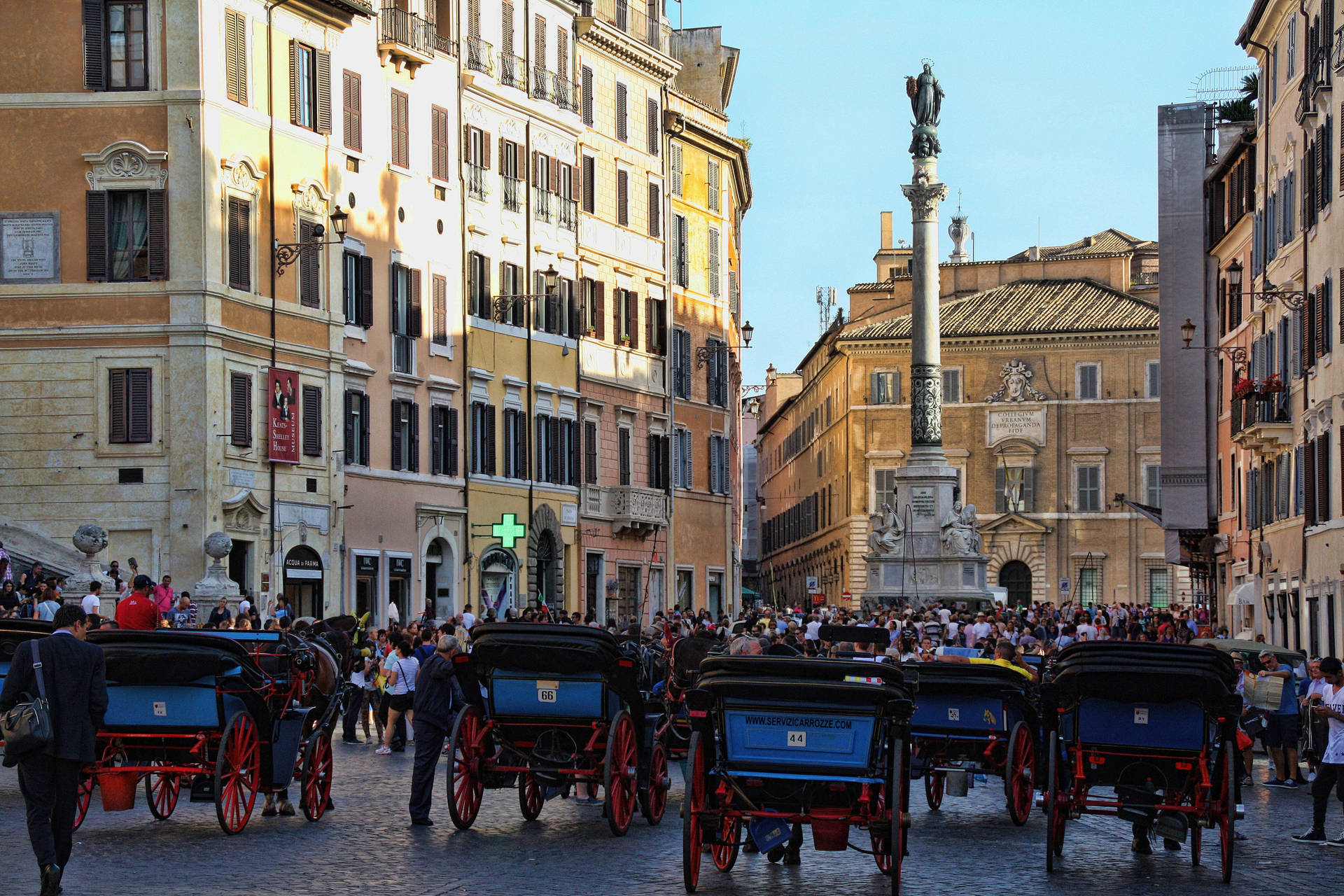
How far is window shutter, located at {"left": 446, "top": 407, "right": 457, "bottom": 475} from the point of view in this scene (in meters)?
44.6

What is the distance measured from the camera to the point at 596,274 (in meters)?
52.0

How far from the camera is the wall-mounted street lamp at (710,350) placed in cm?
5959

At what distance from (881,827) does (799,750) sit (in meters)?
0.66

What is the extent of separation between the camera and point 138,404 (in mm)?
35469

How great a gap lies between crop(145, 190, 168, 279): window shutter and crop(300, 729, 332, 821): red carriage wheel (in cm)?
2032

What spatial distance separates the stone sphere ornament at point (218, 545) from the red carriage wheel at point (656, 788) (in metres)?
18.2

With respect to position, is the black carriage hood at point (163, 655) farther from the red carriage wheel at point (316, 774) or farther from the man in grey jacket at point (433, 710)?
the man in grey jacket at point (433, 710)

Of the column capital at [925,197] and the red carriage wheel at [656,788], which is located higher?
the column capital at [925,197]

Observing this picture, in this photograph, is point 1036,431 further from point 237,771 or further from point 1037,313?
point 237,771

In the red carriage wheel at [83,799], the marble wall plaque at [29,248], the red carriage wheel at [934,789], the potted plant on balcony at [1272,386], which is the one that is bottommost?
the red carriage wheel at [934,789]

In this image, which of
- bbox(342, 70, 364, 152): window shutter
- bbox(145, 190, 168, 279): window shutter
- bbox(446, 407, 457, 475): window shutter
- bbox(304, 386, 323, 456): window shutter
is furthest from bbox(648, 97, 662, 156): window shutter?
bbox(145, 190, 168, 279): window shutter

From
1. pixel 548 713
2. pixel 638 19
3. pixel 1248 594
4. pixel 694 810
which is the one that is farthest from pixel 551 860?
pixel 638 19

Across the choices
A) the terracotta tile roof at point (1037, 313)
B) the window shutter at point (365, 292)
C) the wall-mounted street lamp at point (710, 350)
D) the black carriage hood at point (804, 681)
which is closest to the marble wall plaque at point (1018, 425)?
the terracotta tile roof at point (1037, 313)

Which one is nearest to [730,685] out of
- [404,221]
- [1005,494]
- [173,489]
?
[173,489]
